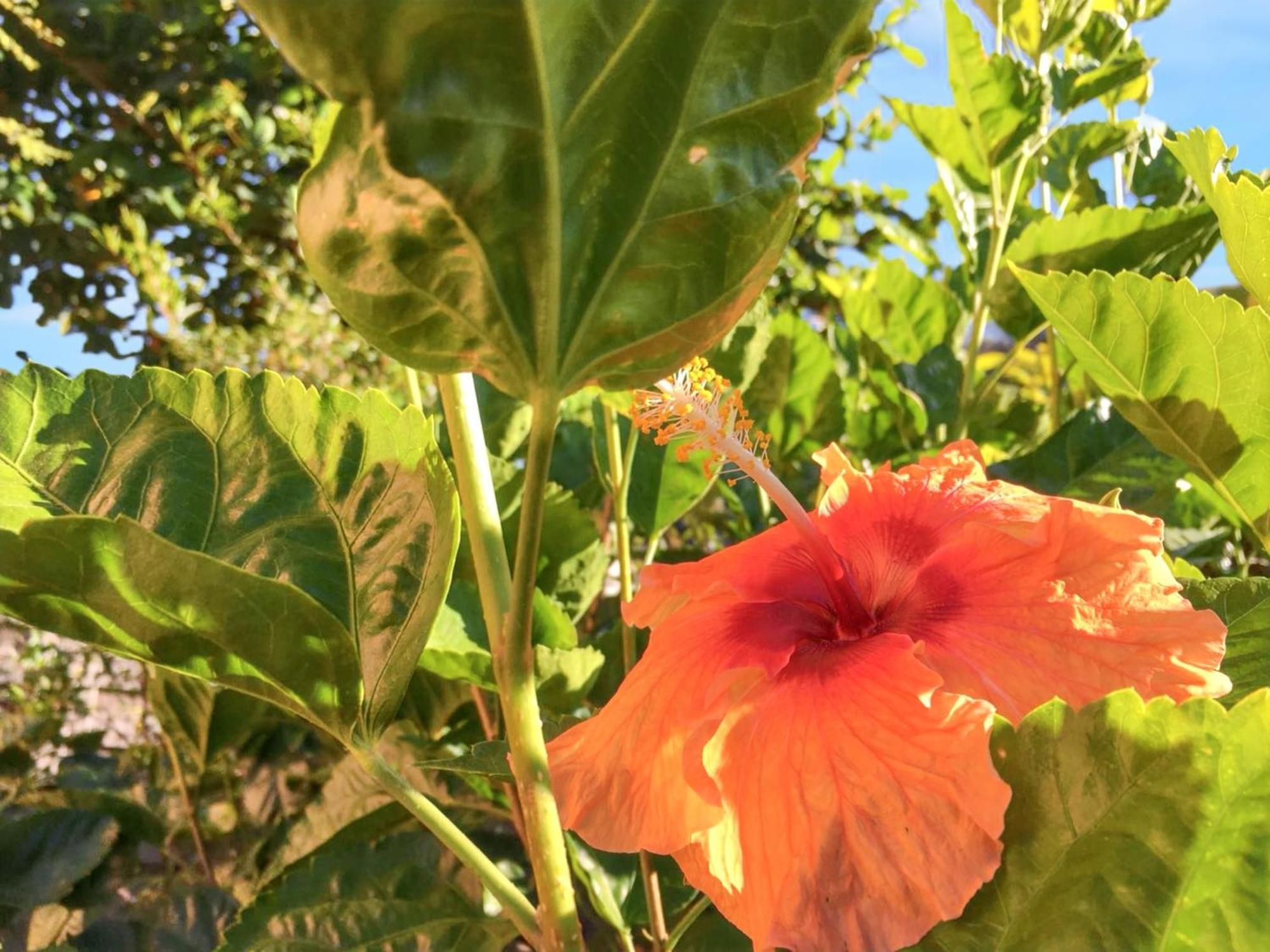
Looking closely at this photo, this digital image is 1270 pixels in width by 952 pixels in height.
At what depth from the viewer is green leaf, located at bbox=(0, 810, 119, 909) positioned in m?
0.90

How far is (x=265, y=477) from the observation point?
1.62 feet

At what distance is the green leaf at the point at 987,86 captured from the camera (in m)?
0.96

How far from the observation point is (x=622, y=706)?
445 mm

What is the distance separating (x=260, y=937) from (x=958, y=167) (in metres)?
0.91

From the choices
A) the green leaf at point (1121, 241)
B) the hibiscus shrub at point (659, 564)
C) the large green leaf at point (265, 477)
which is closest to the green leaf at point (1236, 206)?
the hibiscus shrub at point (659, 564)

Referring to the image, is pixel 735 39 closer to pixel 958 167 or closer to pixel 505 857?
pixel 505 857

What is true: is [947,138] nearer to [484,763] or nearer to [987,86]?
[987,86]

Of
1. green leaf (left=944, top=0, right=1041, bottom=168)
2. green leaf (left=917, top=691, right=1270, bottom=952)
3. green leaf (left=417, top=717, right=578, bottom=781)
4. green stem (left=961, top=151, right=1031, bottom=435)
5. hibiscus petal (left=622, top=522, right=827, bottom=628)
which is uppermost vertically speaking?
green leaf (left=944, top=0, right=1041, bottom=168)

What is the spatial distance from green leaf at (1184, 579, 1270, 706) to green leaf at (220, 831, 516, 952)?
0.41 m

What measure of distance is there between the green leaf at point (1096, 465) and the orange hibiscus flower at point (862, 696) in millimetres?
403

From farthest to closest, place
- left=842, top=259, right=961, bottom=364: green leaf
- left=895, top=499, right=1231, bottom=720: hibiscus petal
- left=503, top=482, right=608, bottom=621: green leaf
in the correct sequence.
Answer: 1. left=842, top=259, right=961, bottom=364: green leaf
2. left=503, top=482, right=608, bottom=621: green leaf
3. left=895, top=499, right=1231, bottom=720: hibiscus petal

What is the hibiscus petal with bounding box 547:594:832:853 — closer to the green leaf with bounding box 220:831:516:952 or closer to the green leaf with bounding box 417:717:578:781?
the green leaf with bounding box 417:717:578:781

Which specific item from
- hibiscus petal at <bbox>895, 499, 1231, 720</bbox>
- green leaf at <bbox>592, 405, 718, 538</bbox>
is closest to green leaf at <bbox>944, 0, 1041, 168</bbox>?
green leaf at <bbox>592, 405, 718, 538</bbox>

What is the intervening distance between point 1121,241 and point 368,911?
2.38ft
